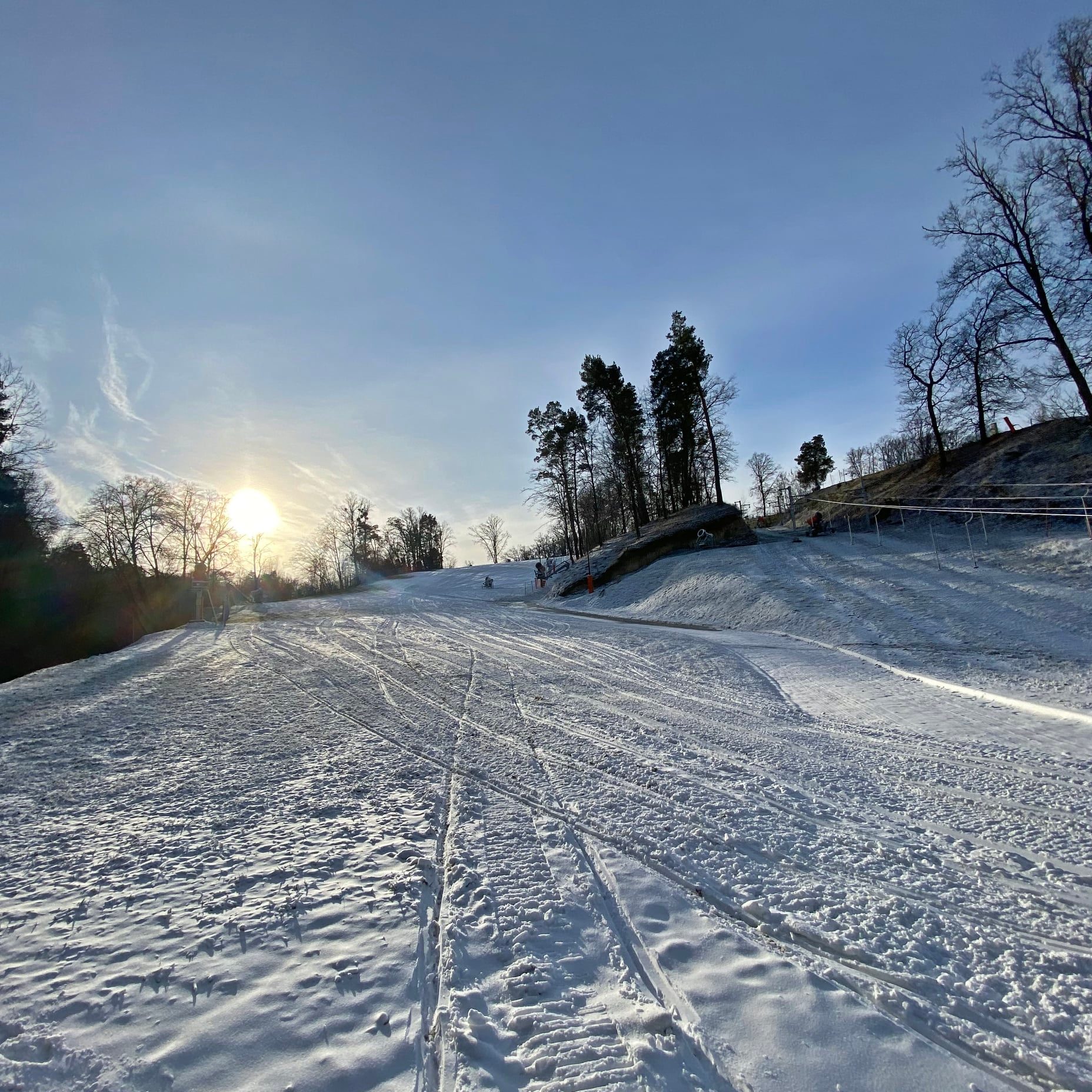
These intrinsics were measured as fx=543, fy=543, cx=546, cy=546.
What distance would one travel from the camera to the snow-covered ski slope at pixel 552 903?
83.5 inches

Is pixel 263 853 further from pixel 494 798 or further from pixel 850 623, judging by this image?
pixel 850 623

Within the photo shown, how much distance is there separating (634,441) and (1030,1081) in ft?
110

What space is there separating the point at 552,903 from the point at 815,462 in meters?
54.1

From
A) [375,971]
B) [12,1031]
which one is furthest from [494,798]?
[12,1031]

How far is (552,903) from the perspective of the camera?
122 inches

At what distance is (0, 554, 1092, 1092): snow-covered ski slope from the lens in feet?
6.96

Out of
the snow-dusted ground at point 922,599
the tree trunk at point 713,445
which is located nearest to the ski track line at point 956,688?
the snow-dusted ground at point 922,599

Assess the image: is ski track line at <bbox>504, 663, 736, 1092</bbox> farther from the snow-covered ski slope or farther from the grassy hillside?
the grassy hillside

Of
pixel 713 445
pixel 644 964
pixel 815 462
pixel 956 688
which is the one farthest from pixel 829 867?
pixel 815 462

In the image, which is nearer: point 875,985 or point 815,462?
point 875,985

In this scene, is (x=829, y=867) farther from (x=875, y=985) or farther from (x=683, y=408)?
(x=683, y=408)

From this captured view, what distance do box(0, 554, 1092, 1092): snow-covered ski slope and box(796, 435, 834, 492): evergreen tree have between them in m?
48.0

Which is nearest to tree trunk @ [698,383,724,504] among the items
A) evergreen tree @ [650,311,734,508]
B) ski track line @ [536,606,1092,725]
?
evergreen tree @ [650,311,734,508]

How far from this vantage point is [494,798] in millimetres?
4562
